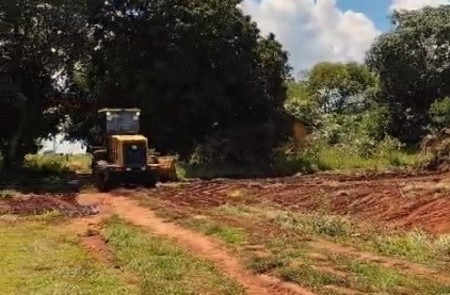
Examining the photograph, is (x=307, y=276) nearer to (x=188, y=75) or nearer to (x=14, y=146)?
(x=188, y=75)

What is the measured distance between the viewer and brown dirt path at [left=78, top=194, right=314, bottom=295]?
1101 centimetres

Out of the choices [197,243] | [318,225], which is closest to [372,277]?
[197,243]

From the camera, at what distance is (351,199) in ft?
71.6

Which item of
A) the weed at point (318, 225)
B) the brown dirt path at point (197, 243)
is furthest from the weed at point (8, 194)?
the weed at point (318, 225)

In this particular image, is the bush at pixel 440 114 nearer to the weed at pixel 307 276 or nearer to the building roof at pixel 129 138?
the building roof at pixel 129 138

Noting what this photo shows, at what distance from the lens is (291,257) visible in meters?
13.0

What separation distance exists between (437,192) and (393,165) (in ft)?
64.9

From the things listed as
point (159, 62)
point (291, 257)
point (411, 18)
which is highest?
point (411, 18)

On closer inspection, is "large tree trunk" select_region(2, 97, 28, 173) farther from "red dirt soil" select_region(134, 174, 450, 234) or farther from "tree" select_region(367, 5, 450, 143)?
"tree" select_region(367, 5, 450, 143)

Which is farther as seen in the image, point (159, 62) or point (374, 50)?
point (374, 50)

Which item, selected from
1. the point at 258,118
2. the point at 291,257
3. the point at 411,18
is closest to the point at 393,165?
the point at 258,118

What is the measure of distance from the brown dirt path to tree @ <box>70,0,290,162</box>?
40.6 ft

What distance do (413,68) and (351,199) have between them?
87.7 ft

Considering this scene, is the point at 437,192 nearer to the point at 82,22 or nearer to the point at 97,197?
the point at 97,197
